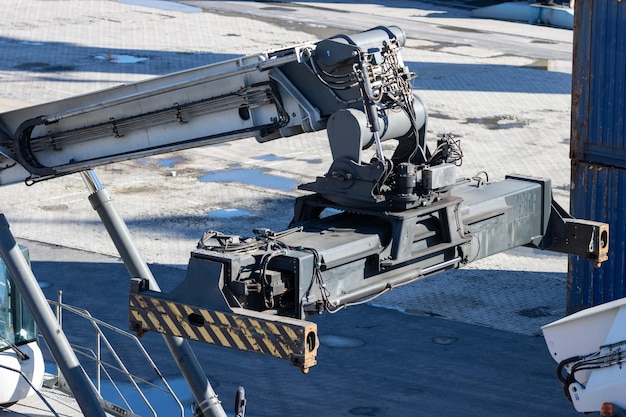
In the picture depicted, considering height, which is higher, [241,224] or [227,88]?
[227,88]

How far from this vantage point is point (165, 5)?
47.4 meters

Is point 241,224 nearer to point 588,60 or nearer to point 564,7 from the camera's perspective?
point 588,60

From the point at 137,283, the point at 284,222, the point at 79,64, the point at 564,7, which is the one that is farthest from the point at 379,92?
the point at 564,7

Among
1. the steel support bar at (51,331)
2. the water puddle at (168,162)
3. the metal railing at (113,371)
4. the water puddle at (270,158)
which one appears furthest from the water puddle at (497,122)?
the steel support bar at (51,331)

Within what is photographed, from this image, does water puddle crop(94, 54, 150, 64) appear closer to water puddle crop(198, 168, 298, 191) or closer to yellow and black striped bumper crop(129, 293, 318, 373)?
water puddle crop(198, 168, 298, 191)

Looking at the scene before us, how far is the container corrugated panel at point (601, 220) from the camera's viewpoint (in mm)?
16391

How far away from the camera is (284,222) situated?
22562 millimetres

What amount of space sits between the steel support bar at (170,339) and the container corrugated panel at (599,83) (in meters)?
7.56

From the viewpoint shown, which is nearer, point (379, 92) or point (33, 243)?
point (379, 92)

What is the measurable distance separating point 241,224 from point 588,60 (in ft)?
27.5

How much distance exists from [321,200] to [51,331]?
9.77 feet

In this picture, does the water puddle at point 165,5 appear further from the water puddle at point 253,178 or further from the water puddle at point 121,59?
the water puddle at point 253,178

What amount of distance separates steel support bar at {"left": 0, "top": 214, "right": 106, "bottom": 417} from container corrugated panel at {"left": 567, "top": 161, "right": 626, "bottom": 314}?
8.76 metres

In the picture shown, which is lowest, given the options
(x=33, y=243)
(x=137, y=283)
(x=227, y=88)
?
(x=33, y=243)
